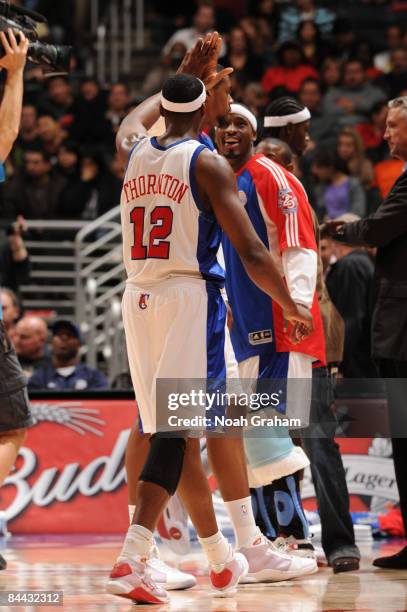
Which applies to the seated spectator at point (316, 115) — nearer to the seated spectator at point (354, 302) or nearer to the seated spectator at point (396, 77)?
the seated spectator at point (396, 77)

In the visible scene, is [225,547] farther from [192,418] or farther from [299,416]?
[299,416]

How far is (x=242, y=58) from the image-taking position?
15.1 meters

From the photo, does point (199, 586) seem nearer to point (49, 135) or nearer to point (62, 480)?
point (62, 480)

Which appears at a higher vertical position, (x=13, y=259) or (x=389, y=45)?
(x=389, y=45)

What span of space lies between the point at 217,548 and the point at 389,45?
1216cm

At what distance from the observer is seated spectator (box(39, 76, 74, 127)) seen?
15.1m

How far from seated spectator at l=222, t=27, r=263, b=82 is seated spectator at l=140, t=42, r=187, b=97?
624 millimetres

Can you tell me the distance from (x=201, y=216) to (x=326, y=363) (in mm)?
1577

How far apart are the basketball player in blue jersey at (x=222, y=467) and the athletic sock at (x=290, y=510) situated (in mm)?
290

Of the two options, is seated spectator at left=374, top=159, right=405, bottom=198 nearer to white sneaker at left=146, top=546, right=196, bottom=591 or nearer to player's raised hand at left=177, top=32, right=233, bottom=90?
player's raised hand at left=177, top=32, right=233, bottom=90

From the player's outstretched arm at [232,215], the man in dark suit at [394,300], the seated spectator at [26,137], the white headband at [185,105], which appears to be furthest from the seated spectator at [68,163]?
the player's outstretched arm at [232,215]

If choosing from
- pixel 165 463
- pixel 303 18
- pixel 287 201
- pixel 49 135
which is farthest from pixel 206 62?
pixel 303 18

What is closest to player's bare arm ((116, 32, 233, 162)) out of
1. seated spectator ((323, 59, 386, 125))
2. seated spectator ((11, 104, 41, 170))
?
seated spectator ((11, 104, 41, 170))

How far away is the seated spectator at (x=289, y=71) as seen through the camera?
1488 centimetres
